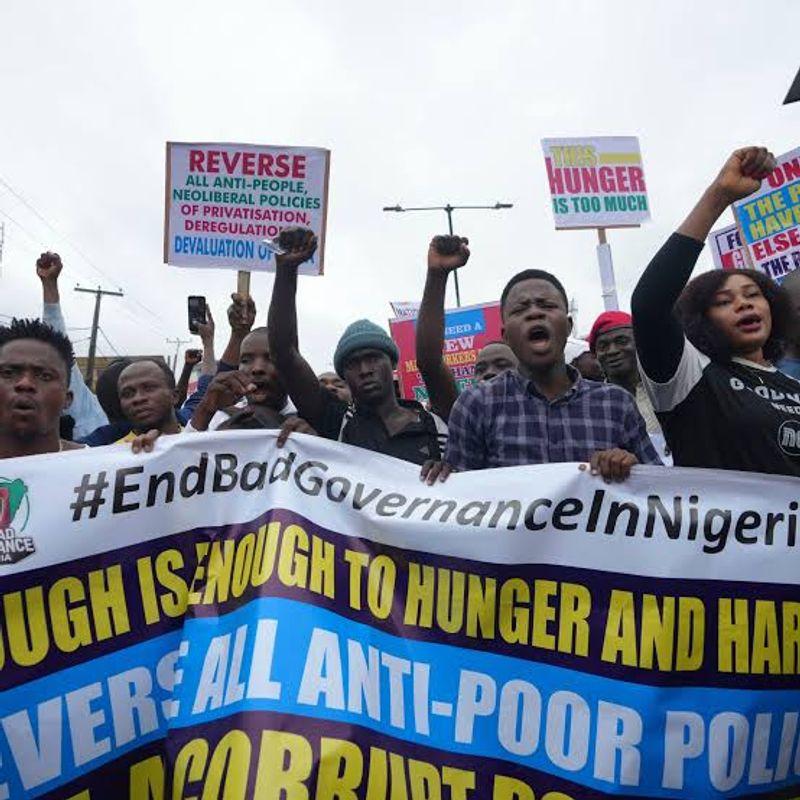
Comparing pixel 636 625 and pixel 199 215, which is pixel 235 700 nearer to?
pixel 636 625

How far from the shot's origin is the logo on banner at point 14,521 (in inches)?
89.7

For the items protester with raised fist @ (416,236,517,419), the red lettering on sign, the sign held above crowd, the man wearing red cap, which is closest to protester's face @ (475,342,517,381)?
the man wearing red cap

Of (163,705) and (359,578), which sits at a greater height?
(359,578)

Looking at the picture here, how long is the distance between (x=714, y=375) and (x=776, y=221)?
424 cm

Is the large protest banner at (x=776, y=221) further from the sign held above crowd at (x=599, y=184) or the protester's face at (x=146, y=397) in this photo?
the protester's face at (x=146, y=397)

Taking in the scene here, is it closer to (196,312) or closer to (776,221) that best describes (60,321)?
(196,312)

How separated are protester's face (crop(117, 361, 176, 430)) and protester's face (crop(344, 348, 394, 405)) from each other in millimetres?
815

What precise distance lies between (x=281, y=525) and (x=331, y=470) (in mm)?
240

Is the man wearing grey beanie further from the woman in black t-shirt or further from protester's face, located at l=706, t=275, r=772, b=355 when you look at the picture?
protester's face, located at l=706, t=275, r=772, b=355

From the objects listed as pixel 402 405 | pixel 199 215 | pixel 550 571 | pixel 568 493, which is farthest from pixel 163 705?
pixel 199 215

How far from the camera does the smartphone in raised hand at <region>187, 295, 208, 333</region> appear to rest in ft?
17.0

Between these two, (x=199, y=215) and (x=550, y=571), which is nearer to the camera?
(x=550, y=571)

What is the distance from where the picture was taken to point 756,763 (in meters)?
2.10

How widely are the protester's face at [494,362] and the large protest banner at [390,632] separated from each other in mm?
1939
